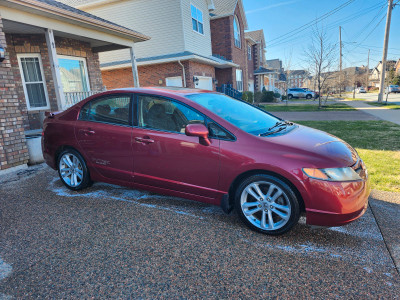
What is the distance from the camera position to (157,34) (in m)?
14.0

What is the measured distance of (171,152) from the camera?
3.22 metres

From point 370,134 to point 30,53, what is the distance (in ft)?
36.3

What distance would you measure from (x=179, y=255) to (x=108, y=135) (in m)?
1.98

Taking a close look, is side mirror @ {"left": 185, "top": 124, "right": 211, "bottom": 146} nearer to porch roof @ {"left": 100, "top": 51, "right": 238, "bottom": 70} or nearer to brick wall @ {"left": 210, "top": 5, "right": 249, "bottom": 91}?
porch roof @ {"left": 100, "top": 51, "right": 238, "bottom": 70}

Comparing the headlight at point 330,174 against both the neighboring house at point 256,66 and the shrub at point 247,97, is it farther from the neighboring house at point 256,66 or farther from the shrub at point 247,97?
the neighboring house at point 256,66

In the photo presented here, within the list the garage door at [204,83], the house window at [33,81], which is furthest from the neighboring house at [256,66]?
the house window at [33,81]

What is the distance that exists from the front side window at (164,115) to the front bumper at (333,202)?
1439 millimetres

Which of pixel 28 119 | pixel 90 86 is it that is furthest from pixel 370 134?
pixel 28 119

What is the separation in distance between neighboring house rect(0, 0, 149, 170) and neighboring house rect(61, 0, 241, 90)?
4147 mm

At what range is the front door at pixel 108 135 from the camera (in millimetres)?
3600

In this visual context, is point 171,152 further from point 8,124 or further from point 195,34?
point 195,34

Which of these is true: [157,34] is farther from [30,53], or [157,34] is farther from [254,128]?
[254,128]

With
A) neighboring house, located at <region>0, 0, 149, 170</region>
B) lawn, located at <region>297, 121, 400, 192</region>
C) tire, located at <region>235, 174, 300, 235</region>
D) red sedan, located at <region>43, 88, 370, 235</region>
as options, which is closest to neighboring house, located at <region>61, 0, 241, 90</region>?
neighboring house, located at <region>0, 0, 149, 170</region>

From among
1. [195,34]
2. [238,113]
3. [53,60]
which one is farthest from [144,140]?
[195,34]
